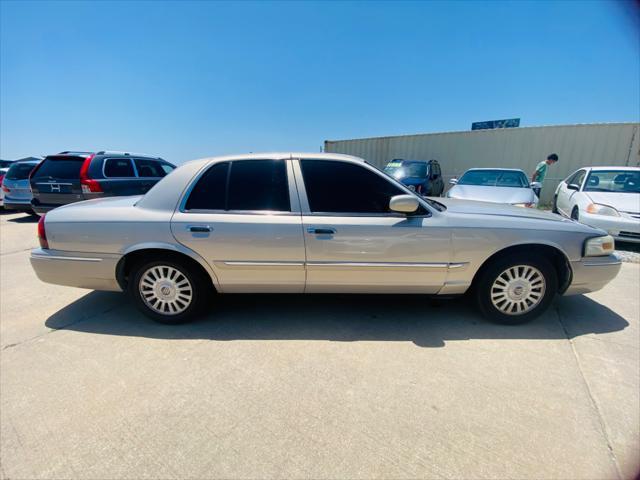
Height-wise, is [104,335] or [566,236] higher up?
[566,236]

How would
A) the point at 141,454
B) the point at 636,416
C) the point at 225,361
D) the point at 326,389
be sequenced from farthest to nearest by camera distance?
the point at 225,361
the point at 326,389
the point at 636,416
the point at 141,454

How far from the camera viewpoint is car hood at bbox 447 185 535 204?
6.61m

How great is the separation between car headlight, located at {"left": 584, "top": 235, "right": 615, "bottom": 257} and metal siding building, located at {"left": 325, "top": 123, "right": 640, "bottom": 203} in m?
10.6

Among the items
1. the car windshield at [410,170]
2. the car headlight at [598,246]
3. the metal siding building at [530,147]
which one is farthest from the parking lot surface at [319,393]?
the metal siding building at [530,147]

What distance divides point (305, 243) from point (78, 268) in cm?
214

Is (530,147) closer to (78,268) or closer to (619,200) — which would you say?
(619,200)

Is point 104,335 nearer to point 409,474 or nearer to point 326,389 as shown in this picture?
point 326,389

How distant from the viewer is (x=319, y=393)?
2055 millimetres

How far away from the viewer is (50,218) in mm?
2826

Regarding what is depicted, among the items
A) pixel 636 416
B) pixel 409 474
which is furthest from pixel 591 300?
pixel 409 474

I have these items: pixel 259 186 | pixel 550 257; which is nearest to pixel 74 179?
pixel 259 186

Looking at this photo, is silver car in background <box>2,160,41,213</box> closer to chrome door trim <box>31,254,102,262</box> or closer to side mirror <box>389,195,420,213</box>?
chrome door trim <box>31,254,102,262</box>

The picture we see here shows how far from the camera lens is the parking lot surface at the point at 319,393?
1599 millimetres

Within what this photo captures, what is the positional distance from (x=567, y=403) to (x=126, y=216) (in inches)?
145
